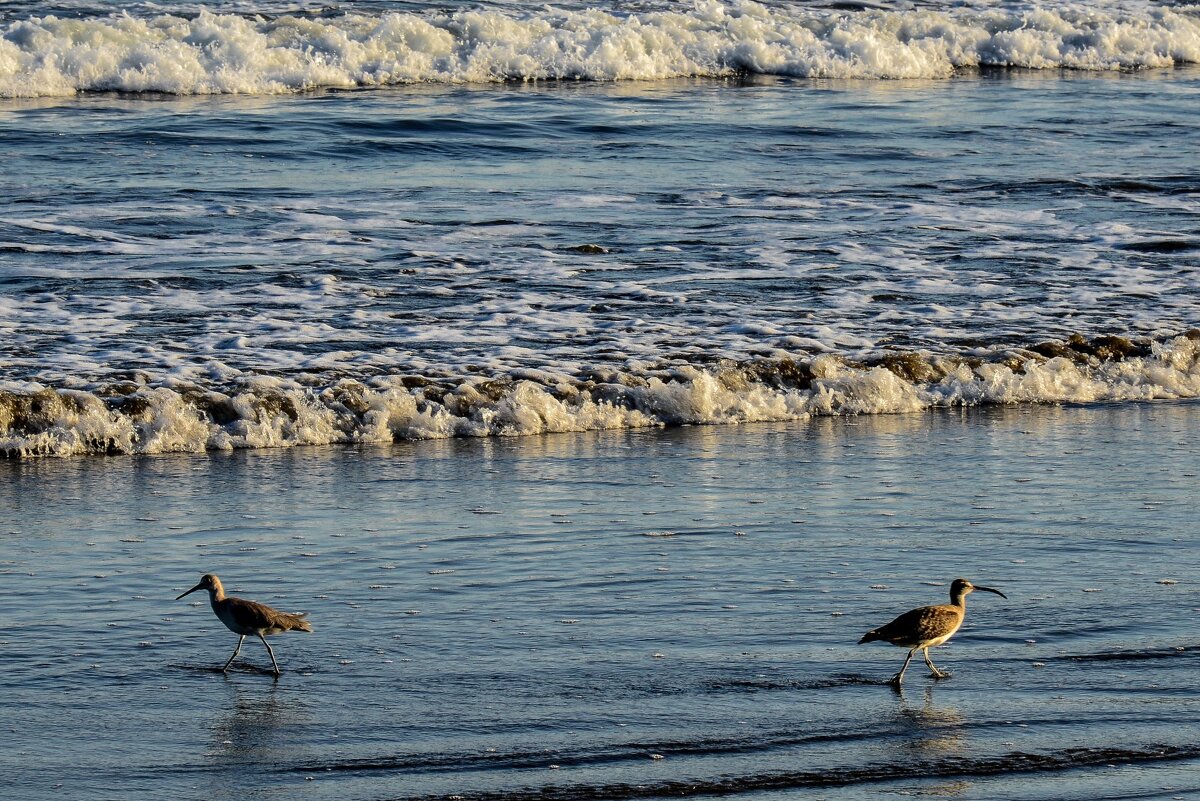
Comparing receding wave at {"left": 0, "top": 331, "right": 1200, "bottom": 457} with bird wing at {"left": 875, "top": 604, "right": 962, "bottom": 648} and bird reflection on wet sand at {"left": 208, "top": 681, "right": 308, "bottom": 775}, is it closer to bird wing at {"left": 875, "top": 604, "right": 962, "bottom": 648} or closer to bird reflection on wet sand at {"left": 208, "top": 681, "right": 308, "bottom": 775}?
bird reflection on wet sand at {"left": 208, "top": 681, "right": 308, "bottom": 775}

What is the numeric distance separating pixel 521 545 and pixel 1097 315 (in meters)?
6.55

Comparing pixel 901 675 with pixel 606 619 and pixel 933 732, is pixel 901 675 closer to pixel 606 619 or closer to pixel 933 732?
pixel 933 732

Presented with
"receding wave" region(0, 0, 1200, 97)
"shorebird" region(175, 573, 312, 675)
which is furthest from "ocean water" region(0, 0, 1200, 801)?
"receding wave" region(0, 0, 1200, 97)

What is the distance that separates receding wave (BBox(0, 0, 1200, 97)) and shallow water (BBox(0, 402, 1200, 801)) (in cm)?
1608

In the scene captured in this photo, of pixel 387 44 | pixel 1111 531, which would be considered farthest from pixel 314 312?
pixel 387 44

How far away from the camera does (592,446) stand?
10.2m

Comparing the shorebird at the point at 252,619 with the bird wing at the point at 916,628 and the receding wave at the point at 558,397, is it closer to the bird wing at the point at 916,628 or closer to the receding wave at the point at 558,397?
the bird wing at the point at 916,628

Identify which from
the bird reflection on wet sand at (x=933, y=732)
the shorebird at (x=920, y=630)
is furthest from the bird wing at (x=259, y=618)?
the bird reflection on wet sand at (x=933, y=732)

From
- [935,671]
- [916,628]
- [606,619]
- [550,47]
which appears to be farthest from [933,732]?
[550,47]

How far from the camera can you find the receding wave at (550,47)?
2488cm

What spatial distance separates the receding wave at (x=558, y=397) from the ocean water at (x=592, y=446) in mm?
27

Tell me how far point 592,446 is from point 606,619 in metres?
3.29

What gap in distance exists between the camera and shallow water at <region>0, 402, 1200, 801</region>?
5.58 metres

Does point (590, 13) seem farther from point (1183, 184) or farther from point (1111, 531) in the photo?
point (1111, 531)
